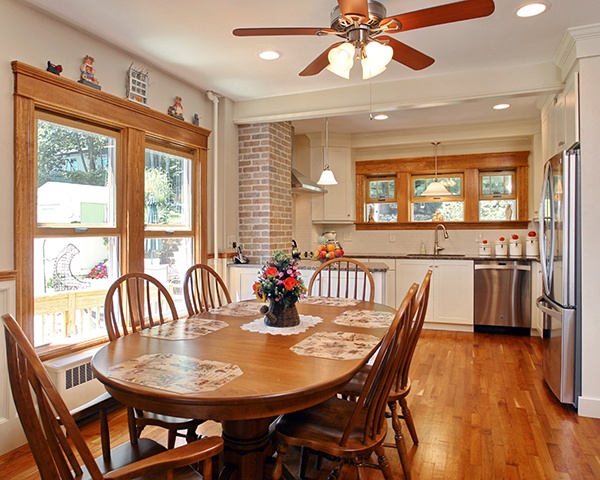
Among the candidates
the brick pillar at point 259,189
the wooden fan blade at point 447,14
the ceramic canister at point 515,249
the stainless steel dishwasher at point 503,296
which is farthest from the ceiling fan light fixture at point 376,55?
the ceramic canister at point 515,249

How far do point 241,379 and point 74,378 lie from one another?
1777 mm

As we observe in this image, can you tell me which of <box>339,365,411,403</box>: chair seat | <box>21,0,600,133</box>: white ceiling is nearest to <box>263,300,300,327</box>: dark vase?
<box>339,365,411,403</box>: chair seat

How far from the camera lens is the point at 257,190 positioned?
4.33m

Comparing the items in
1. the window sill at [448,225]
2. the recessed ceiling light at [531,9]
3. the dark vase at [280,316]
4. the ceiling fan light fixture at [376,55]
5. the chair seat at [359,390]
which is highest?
the recessed ceiling light at [531,9]

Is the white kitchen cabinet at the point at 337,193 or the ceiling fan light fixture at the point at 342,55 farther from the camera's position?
the white kitchen cabinet at the point at 337,193

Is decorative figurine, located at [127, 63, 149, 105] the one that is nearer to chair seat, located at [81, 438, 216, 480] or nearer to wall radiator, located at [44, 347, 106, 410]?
wall radiator, located at [44, 347, 106, 410]

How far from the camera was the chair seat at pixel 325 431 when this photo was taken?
4.90ft

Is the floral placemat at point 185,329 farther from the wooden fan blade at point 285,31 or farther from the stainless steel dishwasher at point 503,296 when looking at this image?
the stainless steel dishwasher at point 503,296

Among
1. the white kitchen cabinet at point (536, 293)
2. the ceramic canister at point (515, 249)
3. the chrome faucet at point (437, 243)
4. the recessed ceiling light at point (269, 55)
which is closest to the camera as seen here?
the recessed ceiling light at point (269, 55)

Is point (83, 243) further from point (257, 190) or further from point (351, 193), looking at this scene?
point (351, 193)

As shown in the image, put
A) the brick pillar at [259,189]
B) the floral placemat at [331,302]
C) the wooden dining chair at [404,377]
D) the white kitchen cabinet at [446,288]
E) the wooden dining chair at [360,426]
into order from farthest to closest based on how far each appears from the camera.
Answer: the white kitchen cabinet at [446,288] < the brick pillar at [259,189] < the floral placemat at [331,302] < the wooden dining chair at [404,377] < the wooden dining chair at [360,426]

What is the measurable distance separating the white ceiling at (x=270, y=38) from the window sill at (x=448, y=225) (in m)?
2.56

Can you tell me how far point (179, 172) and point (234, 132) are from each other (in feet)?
2.78

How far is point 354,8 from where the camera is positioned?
5.97 ft
